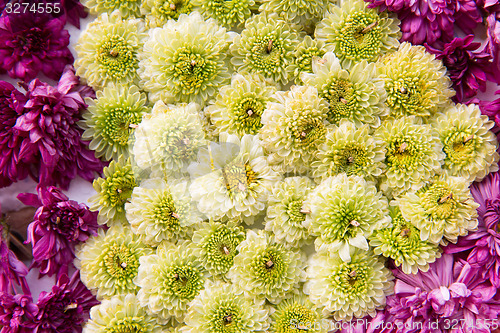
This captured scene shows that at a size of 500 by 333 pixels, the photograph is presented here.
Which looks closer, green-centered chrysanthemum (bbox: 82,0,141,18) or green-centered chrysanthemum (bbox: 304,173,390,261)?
green-centered chrysanthemum (bbox: 304,173,390,261)

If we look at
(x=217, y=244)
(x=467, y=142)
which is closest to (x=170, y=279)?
(x=217, y=244)

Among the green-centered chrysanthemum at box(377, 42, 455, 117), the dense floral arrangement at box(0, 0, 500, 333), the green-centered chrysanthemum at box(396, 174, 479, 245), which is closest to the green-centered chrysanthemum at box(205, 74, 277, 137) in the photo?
the dense floral arrangement at box(0, 0, 500, 333)

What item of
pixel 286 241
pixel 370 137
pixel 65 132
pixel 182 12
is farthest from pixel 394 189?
pixel 65 132

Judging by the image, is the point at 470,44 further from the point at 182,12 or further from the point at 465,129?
the point at 182,12

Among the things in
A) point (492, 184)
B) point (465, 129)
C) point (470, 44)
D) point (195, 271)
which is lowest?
point (195, 271)

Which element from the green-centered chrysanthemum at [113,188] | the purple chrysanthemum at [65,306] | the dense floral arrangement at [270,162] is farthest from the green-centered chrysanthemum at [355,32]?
the purple chrysanthemum at [65,306]

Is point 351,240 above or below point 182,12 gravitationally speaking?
below

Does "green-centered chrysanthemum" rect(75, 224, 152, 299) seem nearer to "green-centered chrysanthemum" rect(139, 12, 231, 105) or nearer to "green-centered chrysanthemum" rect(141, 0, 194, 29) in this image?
"green-centered chrysanthemum" rect(139, 12, 231, 105)
